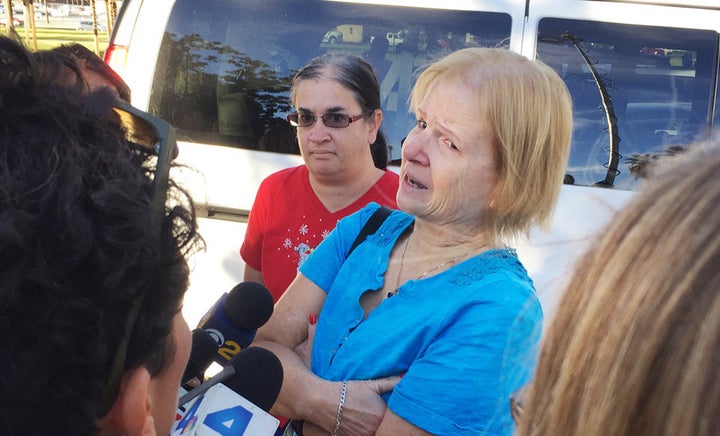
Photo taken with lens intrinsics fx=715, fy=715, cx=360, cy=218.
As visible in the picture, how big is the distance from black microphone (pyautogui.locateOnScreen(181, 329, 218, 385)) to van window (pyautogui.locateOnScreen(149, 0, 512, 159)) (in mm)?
2475

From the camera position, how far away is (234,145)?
4.13m

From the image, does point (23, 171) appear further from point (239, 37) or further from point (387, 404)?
point (239, 37)

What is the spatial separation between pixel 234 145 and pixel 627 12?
2301mm

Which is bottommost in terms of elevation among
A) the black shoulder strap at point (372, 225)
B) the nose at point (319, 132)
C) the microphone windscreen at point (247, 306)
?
the microphone windscreen at point (247, 306)

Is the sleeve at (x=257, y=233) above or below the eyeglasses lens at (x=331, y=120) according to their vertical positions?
below

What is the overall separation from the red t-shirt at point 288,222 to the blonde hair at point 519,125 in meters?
0.97

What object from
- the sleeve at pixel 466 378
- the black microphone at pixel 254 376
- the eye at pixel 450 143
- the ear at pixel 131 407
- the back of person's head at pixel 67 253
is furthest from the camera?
the eye at pixel 450 143

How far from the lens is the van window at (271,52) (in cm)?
395

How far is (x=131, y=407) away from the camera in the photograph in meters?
1.00

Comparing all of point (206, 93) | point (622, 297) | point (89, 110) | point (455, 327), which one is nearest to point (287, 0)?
point (206, 93)

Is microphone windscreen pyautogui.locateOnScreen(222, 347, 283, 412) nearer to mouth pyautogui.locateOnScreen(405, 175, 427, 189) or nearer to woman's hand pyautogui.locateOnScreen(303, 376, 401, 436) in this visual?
woman's hand pyautogui.locateOnScreen(303, 376, 401, 436)

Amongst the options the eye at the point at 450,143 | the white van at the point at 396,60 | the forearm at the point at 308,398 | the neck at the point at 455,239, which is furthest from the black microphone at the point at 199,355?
the white van at the point at 396,60

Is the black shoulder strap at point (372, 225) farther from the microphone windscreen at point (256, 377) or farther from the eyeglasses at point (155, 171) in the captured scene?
the eyeglasses at point (155, 171)

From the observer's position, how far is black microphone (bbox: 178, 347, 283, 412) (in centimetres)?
146
